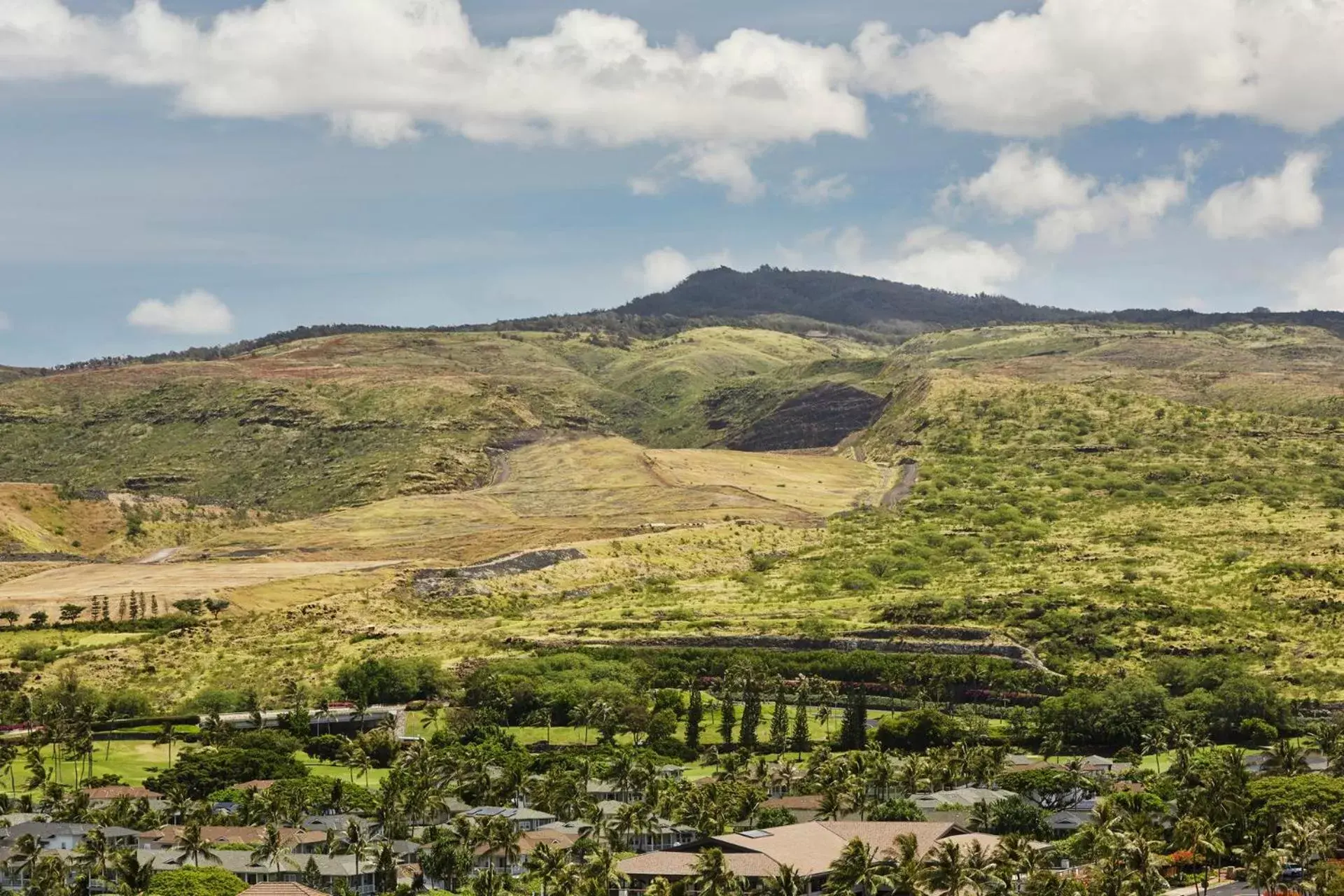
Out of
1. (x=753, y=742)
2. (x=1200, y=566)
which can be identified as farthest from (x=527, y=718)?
(x=1200, y=566)

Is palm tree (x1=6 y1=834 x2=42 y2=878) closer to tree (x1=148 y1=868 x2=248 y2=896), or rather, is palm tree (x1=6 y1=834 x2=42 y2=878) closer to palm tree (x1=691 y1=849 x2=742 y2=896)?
tree (x1=148 y1=868 x2=248 y2=896)

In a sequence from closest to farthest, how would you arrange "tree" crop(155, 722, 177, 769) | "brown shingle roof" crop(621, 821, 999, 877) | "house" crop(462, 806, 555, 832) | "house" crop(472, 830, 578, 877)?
"brown shingle roof" crop(621, 821, 999, 877) < "house" crop(472, 830, 578, 877) < "house" crop(462, 806, 555, 832) < "tree" crop(155, 722, 177, 769)

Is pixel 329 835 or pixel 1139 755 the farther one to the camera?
pixel 1139 755

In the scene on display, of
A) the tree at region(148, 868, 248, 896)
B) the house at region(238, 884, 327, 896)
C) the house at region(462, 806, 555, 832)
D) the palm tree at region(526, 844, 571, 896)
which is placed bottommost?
the house at region(462, 806, 555, 832)

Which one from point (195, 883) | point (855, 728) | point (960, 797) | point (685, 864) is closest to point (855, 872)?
point (685, 864)

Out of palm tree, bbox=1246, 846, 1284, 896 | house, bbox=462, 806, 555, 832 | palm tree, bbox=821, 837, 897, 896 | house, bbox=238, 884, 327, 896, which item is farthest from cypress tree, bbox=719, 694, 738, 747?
palm tree, bbox=1246, 846, 1284, 896

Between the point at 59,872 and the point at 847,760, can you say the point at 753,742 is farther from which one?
the point at 59,872
